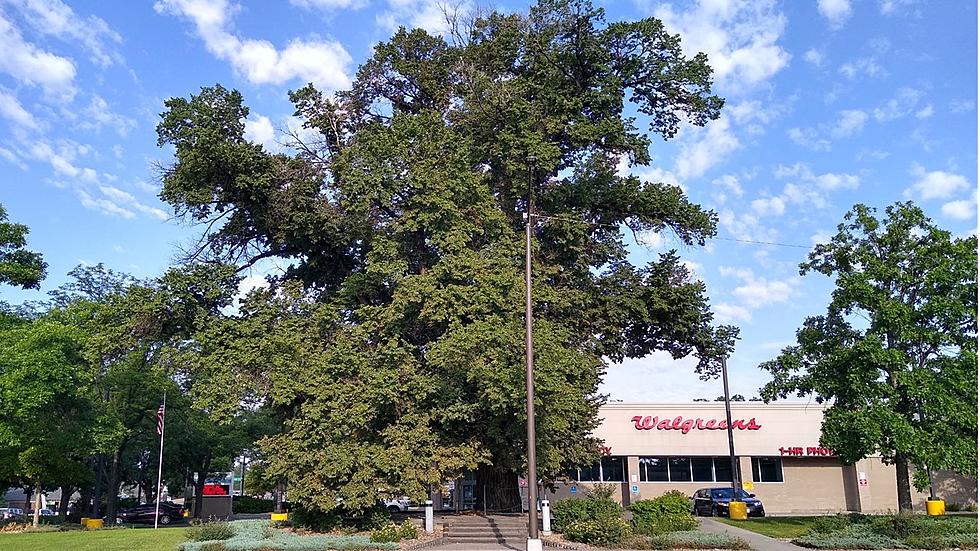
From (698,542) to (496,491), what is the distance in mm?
9775

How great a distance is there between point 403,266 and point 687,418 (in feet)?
82.3

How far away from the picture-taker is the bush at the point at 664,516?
22.5 m

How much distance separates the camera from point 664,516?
23078 mm

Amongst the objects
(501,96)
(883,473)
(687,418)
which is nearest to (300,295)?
(501,96)

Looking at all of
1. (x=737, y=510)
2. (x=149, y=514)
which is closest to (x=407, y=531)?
(x=737, y=510)

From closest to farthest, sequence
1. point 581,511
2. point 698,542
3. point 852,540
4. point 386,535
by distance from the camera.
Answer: point 852,540
point 698,542
point 386,535
point 581,511

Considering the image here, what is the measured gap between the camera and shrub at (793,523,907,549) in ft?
65.3

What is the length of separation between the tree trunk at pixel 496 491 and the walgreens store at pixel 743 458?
15.6 metres

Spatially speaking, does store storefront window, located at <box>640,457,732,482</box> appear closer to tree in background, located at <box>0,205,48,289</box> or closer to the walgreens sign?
the walgreens sign

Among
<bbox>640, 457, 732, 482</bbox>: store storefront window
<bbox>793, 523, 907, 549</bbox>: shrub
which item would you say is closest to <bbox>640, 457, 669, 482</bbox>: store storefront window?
<bbox>640, 457, 732, 482</bbox>: store storefront window

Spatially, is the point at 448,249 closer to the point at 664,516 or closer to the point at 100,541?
the point at 664,516

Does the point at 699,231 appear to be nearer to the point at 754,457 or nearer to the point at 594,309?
the point at 594,309

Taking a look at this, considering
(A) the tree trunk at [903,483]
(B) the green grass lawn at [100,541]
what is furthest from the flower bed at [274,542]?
(A) the tree trunk at [903,483]

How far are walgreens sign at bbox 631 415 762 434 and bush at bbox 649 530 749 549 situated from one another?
2321cm
